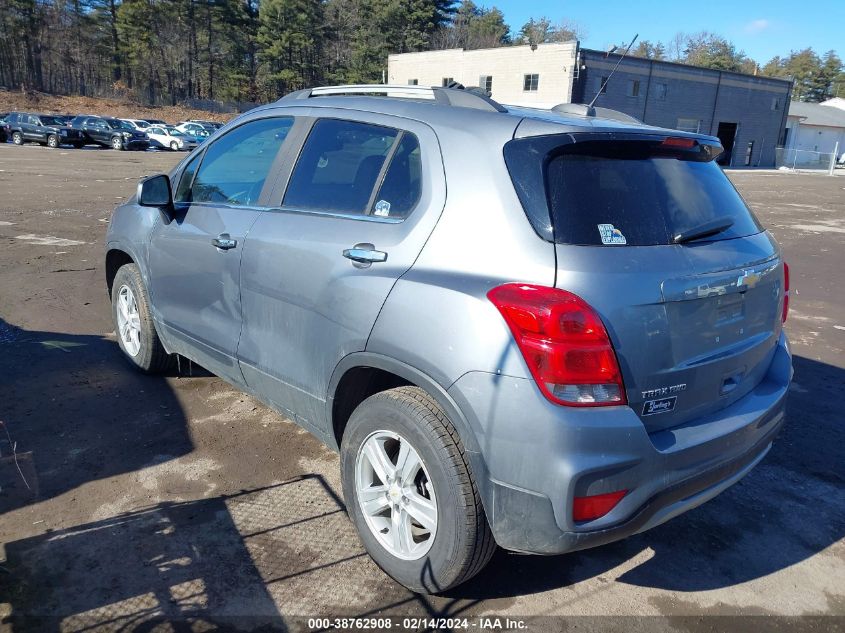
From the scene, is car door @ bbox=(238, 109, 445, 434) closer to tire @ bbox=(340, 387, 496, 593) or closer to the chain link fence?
tire @ bbox=(340, 387, 496, 593)

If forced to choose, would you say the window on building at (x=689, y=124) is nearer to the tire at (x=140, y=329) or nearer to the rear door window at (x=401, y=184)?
the tire at (x=140, y=329)

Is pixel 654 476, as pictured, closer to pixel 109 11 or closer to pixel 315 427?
pixel 315 427

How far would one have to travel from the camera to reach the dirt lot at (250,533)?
2.69 meters

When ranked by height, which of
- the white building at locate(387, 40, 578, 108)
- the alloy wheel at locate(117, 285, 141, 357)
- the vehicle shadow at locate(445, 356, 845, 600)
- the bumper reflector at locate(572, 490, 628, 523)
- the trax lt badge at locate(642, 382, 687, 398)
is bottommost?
the vehicle shadow at locate(445, 356, 845, 600)

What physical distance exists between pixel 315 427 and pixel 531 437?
4.48 feet

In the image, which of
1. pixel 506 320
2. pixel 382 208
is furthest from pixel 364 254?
pixel 506 320

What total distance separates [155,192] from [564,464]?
3.15 metres

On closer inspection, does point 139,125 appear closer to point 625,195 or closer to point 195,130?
point 195,130

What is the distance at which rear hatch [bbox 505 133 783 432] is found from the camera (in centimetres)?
231

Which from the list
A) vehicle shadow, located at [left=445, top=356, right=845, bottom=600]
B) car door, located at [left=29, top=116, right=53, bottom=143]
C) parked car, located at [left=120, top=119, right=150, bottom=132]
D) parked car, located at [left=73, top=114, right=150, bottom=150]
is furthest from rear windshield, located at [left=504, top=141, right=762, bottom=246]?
car door, located at [left=29, top=116, right=53, bottom=143]

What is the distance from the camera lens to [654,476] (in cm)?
235

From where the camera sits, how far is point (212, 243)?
3758 millimetres

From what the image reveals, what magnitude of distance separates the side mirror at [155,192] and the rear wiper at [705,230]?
121 inches

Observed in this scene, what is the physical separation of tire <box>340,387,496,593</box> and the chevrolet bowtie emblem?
4.30 ft
